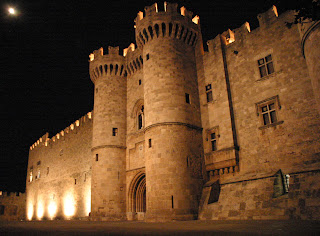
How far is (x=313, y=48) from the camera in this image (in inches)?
362

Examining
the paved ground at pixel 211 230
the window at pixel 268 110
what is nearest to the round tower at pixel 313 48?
the window at pixel 268 110

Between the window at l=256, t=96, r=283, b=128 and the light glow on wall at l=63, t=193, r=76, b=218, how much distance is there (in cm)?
Result: 1641

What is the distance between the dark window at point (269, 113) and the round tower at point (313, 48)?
9.41ft

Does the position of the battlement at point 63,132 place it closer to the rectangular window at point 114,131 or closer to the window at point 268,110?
the rectangular window at point 114,131

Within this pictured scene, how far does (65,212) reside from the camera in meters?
23.2

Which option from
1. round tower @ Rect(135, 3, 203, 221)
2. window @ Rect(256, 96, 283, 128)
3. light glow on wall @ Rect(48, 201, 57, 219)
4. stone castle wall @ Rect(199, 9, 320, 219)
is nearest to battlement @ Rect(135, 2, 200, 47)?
round tower @ Rect(135, 3, 203, 221)

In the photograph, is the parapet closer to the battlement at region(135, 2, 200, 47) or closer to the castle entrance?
the battlement at region(135, 2, 200, 47)

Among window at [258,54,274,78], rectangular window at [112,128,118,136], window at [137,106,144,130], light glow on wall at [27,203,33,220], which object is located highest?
window at [258,54,274,78]

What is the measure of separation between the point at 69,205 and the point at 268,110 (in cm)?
1792

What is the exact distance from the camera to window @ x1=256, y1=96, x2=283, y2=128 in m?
11.9

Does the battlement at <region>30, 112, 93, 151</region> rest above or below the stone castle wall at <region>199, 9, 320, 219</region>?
above

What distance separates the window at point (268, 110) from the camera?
39.1 ft

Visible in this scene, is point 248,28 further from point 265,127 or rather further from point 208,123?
point 265,127

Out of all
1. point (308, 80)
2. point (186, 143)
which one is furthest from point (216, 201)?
point (308, 80)
